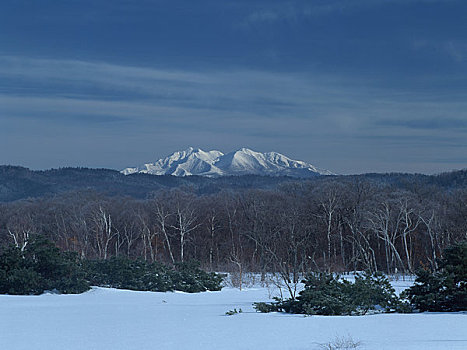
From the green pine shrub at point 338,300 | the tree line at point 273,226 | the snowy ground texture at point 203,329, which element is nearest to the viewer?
the snowy ground texture at point 203,329

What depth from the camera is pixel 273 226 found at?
49844mm

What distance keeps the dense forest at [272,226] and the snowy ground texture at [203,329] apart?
2391cm

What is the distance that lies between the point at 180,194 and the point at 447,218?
32.9m

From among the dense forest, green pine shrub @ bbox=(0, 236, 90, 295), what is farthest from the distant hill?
green pine shrub @ bbox=(0, 236, 90, 295)

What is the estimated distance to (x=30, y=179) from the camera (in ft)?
498

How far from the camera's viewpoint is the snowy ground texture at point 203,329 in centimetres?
803

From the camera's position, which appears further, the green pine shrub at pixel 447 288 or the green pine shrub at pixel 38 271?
the green pine shrub at pixel 38 271

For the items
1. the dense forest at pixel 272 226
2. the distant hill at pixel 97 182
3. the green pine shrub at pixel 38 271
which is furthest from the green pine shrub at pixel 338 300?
the distant hill at pixel 97 182

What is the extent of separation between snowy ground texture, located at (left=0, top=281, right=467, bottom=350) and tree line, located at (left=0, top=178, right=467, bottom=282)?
26.8m

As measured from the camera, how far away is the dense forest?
42.3 metres

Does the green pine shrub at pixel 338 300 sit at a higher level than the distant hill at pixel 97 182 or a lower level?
lower

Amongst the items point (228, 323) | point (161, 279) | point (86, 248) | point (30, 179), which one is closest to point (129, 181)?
point (30, 179)

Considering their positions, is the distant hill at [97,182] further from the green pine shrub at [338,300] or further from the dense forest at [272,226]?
the green pine shrub at [338,300]

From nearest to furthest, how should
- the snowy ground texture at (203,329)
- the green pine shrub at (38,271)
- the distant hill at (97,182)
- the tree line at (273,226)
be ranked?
the snowy ground texture at (203,329), the green pine shrub at (38,271), the tree line at (273,226), the distant hill at (97,182)
